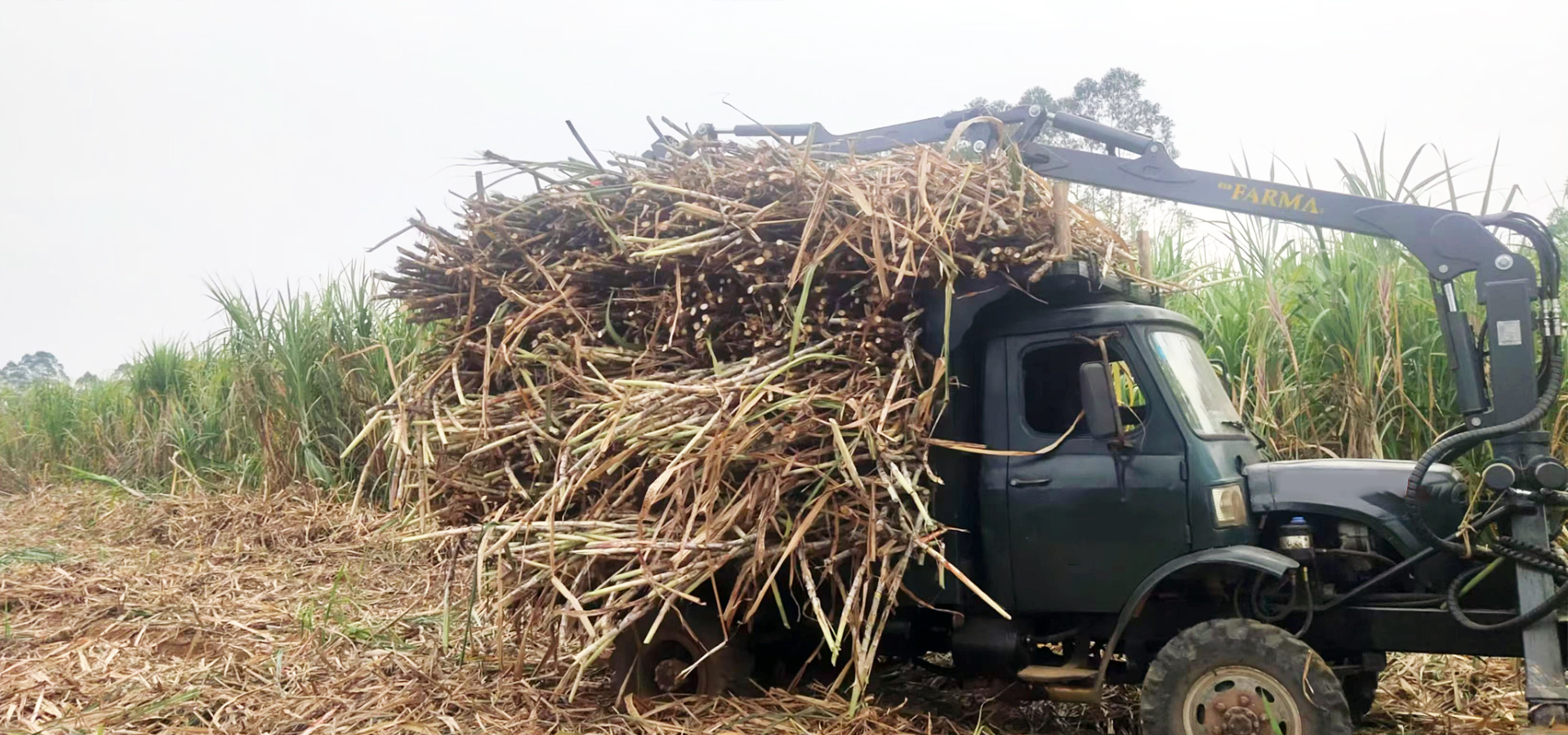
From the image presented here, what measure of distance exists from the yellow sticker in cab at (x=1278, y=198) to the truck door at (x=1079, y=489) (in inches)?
35.2

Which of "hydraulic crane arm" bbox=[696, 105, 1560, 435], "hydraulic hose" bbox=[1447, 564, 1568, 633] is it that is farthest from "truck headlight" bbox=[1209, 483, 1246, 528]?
"hydraulic crane arm" bbox=[696, 105, 1560, 435]

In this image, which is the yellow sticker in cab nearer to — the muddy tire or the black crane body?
the black crane body

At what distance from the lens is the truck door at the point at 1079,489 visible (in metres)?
4.52

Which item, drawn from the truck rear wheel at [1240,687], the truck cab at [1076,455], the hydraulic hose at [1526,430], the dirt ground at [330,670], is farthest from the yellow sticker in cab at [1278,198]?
the dirt ground at [330,670]

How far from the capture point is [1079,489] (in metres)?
4.65

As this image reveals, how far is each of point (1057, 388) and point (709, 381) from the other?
4.93ft

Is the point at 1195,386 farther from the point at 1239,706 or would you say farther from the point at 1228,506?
the point at 1239,706

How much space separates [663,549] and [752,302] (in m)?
1.13

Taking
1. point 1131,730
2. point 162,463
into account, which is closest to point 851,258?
point 1131,730

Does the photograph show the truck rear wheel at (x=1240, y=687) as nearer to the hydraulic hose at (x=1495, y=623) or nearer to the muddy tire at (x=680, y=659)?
the hydraulic hose at (x=1495, y=623)

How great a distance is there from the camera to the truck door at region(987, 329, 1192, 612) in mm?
4520

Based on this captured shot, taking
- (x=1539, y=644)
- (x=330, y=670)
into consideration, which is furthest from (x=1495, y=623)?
(x=330, y=670)

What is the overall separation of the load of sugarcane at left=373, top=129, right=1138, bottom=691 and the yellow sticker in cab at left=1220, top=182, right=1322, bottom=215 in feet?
2.04

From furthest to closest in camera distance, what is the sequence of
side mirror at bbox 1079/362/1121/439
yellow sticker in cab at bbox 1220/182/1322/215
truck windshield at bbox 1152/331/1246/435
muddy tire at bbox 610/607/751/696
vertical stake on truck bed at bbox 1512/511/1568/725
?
muddy tire at bbox 610/607/751/696 < yellow sticker in cab at bbox 1220/182/1322/215 < truck windshield at bbox 1152/331/1246/435 < side mirror at bbox 1079/362/1121/439 < vertical stake on truck bed at bbox 1512/511/1568/725
